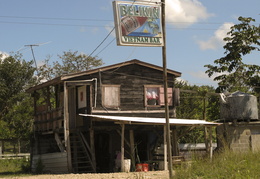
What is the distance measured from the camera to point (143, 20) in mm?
17484

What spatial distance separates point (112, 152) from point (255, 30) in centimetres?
1288

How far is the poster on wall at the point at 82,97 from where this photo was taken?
2743cm

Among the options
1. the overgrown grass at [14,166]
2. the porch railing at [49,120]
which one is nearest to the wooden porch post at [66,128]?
the porch railing at [49,120]

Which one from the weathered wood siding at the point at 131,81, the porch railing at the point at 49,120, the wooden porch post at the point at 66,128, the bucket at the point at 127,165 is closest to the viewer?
the bucket at the point at 127,165

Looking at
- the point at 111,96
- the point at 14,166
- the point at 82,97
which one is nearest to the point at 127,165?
the point at 111,96

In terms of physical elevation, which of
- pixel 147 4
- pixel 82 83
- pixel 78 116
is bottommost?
pixel 78 116

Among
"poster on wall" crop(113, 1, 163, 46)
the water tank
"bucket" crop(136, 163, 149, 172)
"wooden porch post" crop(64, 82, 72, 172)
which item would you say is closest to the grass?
"poster on wall" crop(113, 1, 163, 46)

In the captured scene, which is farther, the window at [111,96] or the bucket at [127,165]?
the window at [111,96]

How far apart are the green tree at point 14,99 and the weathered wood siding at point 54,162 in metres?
14.6

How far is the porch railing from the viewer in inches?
1067

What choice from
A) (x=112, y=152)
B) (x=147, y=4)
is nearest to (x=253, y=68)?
(x=112, y=152)

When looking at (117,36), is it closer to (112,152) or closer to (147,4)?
(147,4)

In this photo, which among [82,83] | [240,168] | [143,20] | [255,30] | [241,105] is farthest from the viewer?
[255,30]

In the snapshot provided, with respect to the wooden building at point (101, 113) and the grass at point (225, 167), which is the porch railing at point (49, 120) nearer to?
the wooden building at point (101, 113)
